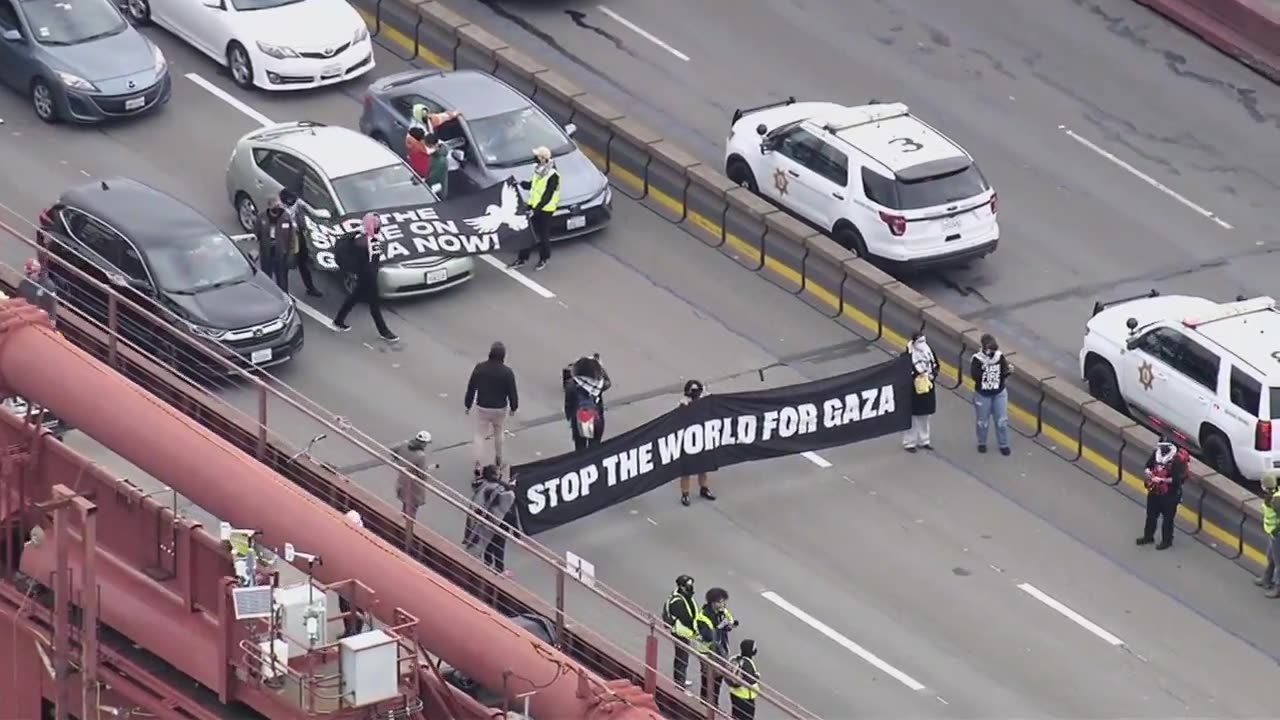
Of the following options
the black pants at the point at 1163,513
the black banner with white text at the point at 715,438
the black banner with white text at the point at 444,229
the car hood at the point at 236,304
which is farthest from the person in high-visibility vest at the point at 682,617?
the black banner with white text at the point at 444,229

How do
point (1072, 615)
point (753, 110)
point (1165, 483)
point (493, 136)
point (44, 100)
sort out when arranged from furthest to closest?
point (753, 110) → point (44, 100) → point (493, 136) → point (1165, 483) → point (1072, 615)

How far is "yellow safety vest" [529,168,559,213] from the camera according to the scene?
39844mm

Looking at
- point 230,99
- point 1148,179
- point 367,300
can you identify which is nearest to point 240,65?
point 230,99

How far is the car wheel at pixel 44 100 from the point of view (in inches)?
1660

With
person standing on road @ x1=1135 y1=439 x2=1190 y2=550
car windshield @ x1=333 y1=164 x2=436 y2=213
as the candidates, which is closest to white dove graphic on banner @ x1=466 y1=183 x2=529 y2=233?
car windshield @ x1=333 y1=164 x2=436 y2=213

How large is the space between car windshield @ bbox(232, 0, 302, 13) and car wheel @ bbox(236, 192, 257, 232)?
4.44m

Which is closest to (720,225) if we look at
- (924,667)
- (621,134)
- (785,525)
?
(621,134)

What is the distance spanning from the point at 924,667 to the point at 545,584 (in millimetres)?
4233

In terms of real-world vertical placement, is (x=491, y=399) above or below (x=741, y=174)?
above

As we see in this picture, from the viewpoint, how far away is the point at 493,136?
41469 mm

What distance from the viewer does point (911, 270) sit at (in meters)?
41.2

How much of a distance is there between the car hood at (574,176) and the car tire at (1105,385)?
22.9 ft

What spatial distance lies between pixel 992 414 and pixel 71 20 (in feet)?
46.2

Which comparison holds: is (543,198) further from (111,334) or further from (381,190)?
(111,334)
